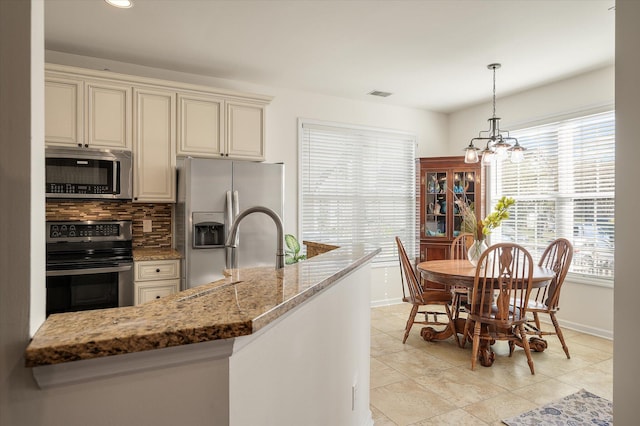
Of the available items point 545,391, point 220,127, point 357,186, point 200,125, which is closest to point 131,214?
point 200,125

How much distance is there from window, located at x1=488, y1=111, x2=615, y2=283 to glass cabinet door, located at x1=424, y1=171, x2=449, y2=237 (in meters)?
0.74

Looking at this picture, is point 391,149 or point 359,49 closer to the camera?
point 359,49

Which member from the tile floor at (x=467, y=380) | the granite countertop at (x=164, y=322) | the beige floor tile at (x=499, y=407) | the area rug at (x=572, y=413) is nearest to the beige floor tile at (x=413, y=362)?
the tile floor at (x=467, y=380)

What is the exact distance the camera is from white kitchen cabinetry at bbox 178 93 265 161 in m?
3.79

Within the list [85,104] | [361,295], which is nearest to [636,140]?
[361,295]

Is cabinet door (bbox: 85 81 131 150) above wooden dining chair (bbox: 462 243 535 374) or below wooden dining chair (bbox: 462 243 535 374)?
above

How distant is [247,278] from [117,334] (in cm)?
65

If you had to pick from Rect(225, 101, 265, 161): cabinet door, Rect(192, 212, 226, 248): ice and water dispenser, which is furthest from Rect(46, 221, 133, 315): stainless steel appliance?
Rect(225, 101, 265, 161): cabinet door

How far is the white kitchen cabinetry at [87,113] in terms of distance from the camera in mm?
3264

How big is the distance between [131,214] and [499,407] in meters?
3.53

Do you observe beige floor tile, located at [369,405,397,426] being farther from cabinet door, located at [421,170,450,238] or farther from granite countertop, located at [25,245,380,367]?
cabinet door, located at [421,170,450,238]

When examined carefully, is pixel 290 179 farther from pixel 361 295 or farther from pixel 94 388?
pixel 94 388

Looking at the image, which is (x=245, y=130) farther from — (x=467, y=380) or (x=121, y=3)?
(x=467, y=380)

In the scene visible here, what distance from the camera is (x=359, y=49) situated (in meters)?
3.61
